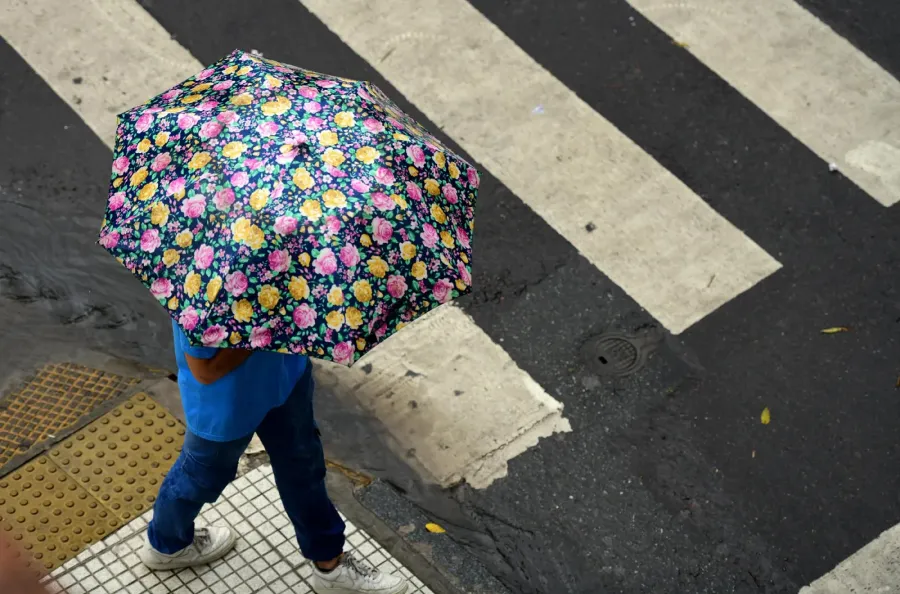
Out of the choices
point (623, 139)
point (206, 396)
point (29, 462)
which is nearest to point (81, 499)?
point (29, 462)

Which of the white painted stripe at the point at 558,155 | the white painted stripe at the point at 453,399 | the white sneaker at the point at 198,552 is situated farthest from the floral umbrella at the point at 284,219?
the white painted stripe at the point at 558,155

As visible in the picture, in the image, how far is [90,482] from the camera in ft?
17.0

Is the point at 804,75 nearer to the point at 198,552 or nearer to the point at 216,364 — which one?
the point at 198,552

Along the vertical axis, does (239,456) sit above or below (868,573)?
above

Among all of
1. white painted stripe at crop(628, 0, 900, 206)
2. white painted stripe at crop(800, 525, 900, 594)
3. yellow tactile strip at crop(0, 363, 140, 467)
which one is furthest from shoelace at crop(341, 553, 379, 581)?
white painted stripe at crop(628, 0, 900, 206)

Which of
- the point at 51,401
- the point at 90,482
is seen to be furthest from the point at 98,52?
the point at 90,482

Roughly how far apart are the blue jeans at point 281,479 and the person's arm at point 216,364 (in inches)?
14.0

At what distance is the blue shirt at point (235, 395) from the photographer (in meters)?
3.87

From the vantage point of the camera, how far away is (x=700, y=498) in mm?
5480

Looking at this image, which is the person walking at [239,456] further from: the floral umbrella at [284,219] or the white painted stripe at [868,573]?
the white painted stripe at [868,573]

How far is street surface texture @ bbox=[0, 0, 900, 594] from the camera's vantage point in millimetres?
5438

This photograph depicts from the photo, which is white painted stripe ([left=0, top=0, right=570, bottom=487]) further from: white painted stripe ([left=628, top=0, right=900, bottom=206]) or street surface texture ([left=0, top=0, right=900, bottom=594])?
white painted stripe ([left=628, top=0, right=900, bottom=206])

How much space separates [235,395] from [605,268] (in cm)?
292

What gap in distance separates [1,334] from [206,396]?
2.35 m
